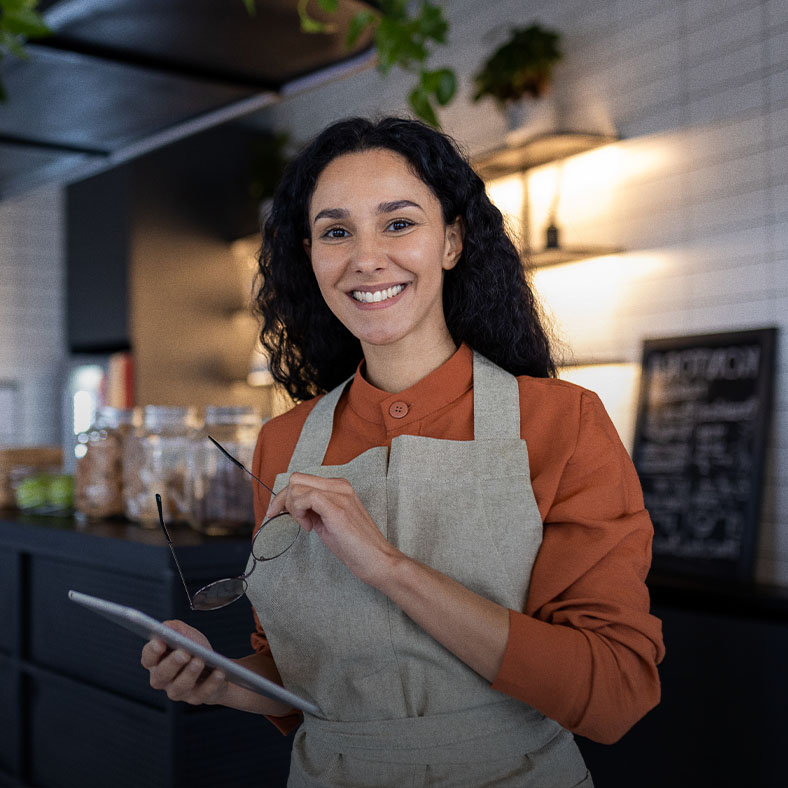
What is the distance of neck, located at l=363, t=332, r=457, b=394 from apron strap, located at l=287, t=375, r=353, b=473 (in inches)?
3.5

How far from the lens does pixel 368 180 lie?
1222 mm

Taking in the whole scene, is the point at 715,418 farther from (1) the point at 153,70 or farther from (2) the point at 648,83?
(1) the point at 153,70

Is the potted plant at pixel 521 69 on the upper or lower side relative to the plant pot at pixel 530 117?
upper

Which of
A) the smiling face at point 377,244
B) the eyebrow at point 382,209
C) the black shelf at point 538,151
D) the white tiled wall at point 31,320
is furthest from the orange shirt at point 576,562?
the white tiled wall at point 31,320

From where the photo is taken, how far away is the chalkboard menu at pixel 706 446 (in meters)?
2.65

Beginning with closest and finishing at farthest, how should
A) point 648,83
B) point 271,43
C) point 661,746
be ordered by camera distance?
point 271,43, point 661,746, point 648,83

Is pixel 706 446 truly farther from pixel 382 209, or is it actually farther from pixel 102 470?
pixel 382 209

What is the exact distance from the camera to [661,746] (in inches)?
96.6

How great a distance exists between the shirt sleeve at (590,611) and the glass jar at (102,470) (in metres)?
1.39

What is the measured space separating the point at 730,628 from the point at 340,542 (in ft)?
5.43

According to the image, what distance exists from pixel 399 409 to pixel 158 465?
1024 mm

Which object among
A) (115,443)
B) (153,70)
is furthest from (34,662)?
(153,70)

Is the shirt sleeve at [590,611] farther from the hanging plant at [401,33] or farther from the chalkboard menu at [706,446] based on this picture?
the chalkboard menu at [706,446]

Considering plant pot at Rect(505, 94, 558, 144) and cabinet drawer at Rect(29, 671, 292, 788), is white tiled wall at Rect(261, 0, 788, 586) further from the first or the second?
cabinet drawer at Rect(29, 671, 292, 788)
